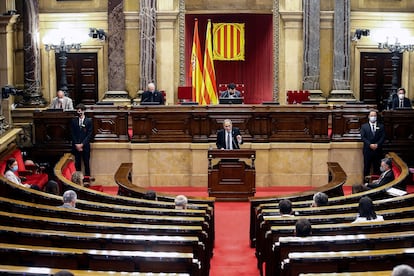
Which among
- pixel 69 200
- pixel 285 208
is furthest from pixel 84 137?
pixel 285 208

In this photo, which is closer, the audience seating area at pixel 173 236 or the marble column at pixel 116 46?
the audience seating area at pixel 173 236

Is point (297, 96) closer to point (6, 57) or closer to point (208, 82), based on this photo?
Result: point (208, 82)

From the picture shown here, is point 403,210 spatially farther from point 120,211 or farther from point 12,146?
point 12,146

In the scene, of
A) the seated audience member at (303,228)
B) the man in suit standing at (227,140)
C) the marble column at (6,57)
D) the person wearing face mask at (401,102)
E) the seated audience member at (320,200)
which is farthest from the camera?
the marble column at (6,57)

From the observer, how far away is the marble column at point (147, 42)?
17688 mm

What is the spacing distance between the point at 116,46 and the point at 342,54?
4.93 metres

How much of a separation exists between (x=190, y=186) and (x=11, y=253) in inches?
305

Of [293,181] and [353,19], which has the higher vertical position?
[353,19]

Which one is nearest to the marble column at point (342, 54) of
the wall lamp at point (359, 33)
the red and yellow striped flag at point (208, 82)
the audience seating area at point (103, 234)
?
the wall lamp at point (359, 33)

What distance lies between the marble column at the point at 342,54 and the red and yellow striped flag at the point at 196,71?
9.34 ft

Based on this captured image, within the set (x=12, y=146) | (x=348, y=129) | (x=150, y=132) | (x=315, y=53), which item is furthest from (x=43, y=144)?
(x=315, y=53)

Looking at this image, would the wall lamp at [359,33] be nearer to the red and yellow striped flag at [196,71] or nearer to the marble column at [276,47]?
the marble column at [276,47]

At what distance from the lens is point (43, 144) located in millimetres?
14547

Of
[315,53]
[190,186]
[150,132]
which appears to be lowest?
[190,186]
